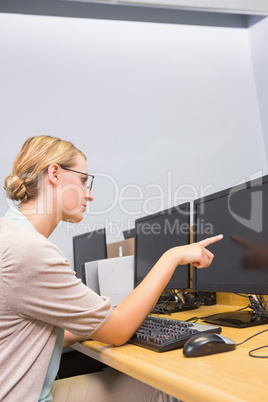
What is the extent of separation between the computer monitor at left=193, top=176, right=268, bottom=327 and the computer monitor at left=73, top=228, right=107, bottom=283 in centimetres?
100

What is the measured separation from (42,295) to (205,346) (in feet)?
1.28

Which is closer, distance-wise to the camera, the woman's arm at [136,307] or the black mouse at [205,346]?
the black mouse at [205,346]

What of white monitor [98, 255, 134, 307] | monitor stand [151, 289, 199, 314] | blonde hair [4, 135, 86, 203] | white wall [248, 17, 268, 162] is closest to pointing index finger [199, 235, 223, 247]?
blonde hair [4, 135, 86, 203]

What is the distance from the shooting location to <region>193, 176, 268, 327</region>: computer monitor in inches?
52.1

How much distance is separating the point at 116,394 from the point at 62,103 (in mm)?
2312

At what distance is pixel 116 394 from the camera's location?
54.9 inches

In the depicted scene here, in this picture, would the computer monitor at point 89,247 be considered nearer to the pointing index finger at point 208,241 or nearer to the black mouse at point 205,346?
the pointing index finger at point 208,241

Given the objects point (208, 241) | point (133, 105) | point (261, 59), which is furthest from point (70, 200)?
point (261, 59)

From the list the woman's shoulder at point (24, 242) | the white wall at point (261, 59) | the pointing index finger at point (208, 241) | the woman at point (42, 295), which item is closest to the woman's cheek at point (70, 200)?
the woman at point (42, 295)

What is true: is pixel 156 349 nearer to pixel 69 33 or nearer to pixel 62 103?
pixel 62 103

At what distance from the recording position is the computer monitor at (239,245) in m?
1.32

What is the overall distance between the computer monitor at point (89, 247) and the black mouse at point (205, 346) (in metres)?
1.56

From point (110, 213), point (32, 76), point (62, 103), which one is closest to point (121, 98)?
point (62, 103)

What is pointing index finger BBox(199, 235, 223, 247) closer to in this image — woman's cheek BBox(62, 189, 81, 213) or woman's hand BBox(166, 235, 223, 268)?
woman's hand BBox(166, 235, 223, 268)
